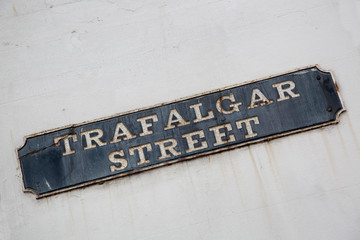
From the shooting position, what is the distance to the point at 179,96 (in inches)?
187

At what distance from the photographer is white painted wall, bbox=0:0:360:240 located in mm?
4379

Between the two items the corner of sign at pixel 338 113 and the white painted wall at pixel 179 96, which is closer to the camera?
the white painted wall at pixel 179 96

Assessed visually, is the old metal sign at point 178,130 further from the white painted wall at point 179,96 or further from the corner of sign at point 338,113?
the white painted wall at point 179,96

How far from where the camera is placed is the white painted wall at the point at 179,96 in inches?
172

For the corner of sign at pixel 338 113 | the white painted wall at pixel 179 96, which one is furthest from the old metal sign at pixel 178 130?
the white painted wall at pixel 179 96

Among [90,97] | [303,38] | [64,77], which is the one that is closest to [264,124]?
[303,38]

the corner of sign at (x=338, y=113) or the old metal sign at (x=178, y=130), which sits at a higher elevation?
the old metal sign at (x=178, y=130)

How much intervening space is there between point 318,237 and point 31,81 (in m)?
3.95

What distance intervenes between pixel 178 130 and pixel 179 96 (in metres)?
0.43

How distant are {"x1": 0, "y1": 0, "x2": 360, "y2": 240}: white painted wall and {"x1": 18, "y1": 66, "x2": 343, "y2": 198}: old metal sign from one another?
12 centimetres

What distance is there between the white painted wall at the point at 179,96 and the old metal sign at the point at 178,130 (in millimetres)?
122

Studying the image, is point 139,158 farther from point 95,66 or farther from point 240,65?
point 240,65

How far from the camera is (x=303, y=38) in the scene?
4.88 meters

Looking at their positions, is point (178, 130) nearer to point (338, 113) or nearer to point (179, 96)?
point (179, 96)
